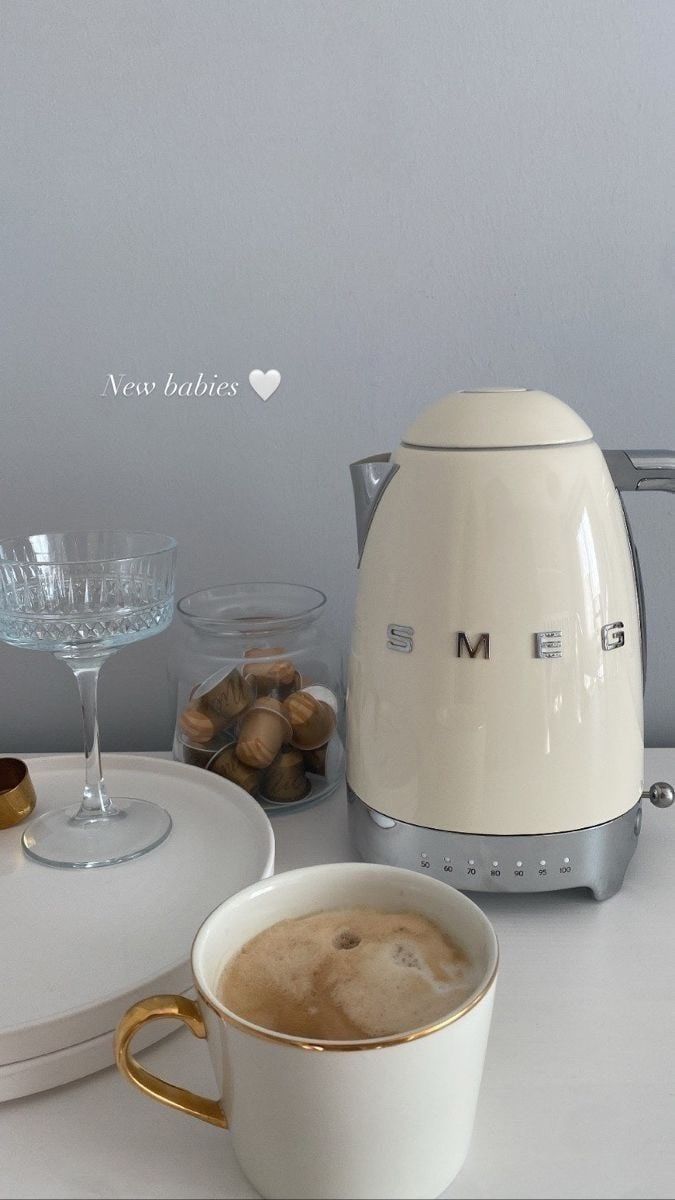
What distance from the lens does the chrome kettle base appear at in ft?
1.60

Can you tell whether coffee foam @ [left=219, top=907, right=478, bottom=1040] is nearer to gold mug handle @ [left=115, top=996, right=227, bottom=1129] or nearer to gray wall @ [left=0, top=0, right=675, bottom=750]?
gold mug handle @ [left=115, top=996, right=227, bottom=1129]

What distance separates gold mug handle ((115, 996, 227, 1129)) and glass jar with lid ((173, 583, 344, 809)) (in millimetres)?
289

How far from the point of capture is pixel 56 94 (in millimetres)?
681

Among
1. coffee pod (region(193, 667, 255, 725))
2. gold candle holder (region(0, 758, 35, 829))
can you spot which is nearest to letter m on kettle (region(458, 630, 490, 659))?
coffee pod (region(193, 667, 255, 725))

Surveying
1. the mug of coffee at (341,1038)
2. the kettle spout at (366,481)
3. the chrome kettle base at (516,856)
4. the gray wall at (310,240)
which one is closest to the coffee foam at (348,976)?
the mug of coffee at (341,1038)

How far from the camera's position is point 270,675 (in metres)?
0.66

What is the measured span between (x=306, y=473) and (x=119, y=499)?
0.15 m

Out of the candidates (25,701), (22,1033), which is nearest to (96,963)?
(22,1033)

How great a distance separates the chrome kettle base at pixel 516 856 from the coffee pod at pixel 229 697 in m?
0.17

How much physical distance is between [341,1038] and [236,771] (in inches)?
13.1

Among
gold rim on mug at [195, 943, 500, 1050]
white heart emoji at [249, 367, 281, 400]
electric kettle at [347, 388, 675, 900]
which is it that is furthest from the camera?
white heart emoji at [249, 367, 281, 400]

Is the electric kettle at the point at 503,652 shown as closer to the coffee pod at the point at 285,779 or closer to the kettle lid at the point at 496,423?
the kettle lid at the point at 496,423

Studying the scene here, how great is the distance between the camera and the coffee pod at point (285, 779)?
2.11 feet

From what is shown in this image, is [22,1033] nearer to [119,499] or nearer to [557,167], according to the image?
[119,499]
